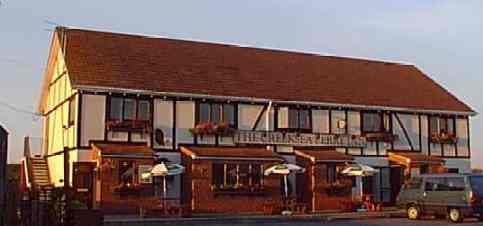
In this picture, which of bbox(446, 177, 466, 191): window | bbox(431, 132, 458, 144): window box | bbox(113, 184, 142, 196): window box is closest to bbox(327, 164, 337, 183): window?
bbox(446, 177, 466, 191): window

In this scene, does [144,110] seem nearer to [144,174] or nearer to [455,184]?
[144,174]

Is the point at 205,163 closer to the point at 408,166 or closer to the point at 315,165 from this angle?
the point at 315,165

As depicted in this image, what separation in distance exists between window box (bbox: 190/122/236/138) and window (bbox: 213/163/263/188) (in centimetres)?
182

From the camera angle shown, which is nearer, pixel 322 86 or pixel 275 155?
pixel 275 155

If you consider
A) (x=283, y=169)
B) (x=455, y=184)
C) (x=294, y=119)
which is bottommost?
(x=455, y=184)

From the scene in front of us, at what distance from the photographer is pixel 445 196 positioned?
27.5 meters

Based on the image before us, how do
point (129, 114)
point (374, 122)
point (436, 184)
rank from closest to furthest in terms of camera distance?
1. point (436, 184)
2. point (129, 114)
3. point (374, 122)

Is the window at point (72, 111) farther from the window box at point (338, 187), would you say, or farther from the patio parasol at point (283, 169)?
the window box at point (338, 187)

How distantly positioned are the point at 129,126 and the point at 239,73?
23.0 feet

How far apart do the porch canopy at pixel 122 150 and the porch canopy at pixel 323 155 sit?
286 inches

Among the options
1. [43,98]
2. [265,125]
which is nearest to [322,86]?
[265,125]

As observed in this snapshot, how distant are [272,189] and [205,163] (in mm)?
3534

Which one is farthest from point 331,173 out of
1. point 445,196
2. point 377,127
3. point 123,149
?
point 123,149

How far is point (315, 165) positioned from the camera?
33.2 meters
